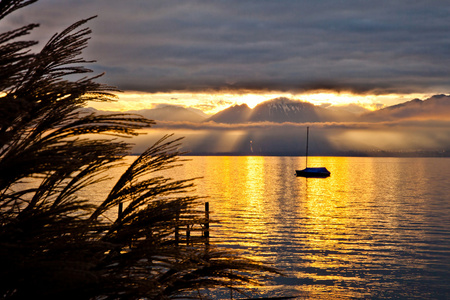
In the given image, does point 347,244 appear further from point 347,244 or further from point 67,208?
point 67,208

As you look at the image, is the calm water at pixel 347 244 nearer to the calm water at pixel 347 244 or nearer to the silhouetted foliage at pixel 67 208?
the calm water at pixel 347 244

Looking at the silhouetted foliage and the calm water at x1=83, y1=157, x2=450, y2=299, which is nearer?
the silhouetted foliage

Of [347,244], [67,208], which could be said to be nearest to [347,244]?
[347,244]

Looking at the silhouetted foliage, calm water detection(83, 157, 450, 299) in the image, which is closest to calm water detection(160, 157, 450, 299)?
calm water detection(83, 157, 450, 299)

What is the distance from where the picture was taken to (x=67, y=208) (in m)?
3.85

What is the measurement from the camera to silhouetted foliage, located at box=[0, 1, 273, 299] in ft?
11.6

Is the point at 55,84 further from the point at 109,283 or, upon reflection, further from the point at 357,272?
the point at 357,272

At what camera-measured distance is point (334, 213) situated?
194 ft

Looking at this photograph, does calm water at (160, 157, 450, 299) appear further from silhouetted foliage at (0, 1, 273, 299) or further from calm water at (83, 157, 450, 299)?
silhouetted foliage at (0, 1, 273, 299)

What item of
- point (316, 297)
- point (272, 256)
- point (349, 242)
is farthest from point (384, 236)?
point (316, 297)

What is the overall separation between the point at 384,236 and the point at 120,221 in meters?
A: 40.9

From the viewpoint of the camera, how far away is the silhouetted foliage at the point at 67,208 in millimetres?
3547

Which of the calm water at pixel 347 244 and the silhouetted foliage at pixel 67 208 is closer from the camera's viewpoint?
the silhouetted foliage at pixel 67 208

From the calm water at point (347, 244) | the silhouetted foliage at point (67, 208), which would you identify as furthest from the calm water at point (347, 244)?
the silhouetted foliage at point (67, 208)
